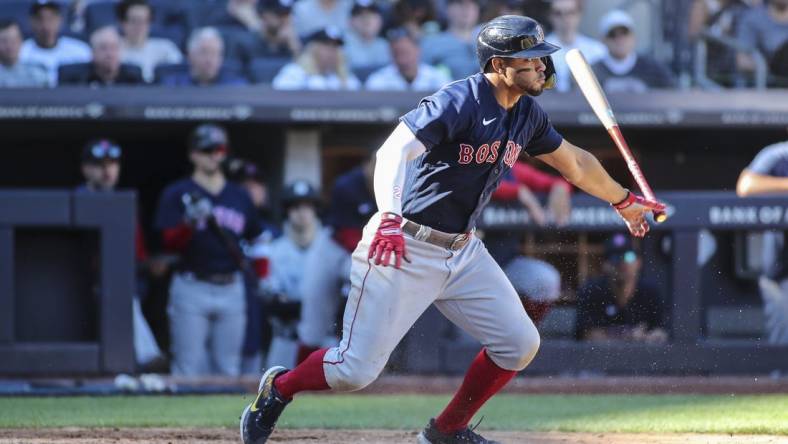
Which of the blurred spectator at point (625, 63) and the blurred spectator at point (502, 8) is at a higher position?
the blurred spectator at point (502, 8)

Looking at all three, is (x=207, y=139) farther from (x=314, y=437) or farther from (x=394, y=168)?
(x=394, y=168)

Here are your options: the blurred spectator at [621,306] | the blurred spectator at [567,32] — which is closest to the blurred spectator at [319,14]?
the blurred spectator at [567,32]

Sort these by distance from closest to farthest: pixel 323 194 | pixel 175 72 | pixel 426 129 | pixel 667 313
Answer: pixel 426 129, pixel 667 313, pixel 175 72, pixel 323 194

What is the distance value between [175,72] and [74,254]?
5.24 ft

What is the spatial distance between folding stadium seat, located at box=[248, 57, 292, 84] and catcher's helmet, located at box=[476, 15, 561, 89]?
4.76 metres

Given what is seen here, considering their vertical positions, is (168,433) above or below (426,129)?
below

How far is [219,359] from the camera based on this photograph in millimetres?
7914

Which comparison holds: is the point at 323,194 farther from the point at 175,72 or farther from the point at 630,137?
the point at 630,137

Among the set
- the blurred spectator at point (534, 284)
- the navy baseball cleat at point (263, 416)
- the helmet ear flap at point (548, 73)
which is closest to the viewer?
the helmet ear flap at point (548, 73)

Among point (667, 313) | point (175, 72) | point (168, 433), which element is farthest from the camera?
point (175, 72)

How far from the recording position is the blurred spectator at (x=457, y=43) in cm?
921

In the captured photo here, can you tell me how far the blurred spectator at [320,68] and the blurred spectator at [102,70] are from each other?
94 centimetres

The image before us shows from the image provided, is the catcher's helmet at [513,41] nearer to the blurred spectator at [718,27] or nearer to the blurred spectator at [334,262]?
the blurred spectator at [334,262]

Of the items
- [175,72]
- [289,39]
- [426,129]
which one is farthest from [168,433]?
[289,39]
